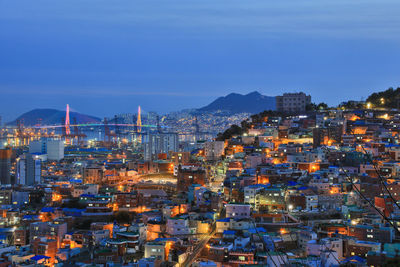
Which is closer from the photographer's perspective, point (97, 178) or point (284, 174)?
point (284, 174)

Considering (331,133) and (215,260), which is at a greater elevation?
(331,133)

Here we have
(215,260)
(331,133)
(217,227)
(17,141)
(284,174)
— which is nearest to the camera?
(215,260)

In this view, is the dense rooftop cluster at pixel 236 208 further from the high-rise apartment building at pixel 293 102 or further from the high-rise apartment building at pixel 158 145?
the high-rise apartment building at pixel 158 145

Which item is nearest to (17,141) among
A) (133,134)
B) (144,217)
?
(133,134)

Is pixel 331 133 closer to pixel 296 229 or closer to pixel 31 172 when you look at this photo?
pixel 296 229

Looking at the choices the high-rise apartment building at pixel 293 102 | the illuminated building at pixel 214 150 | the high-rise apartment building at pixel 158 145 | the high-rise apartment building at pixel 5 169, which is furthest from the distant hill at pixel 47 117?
the illuminated building at pixel 214 150

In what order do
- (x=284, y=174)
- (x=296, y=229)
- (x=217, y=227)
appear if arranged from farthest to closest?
(x=284, y=174) < (x=217, y=227) < (x=296, y=229)
